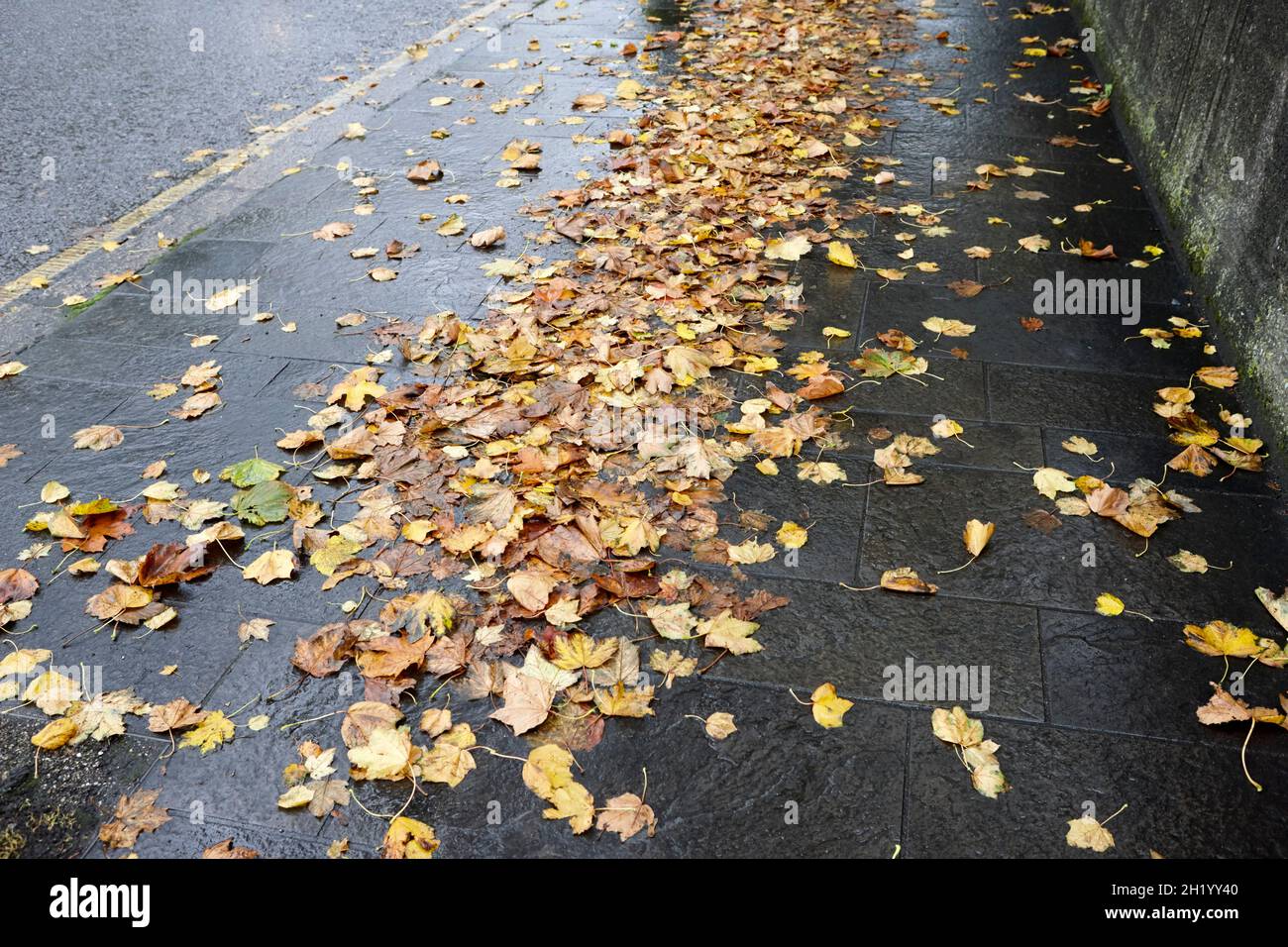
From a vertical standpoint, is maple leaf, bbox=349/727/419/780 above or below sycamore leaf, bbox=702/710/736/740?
below

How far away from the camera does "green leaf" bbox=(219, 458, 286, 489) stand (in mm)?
3426

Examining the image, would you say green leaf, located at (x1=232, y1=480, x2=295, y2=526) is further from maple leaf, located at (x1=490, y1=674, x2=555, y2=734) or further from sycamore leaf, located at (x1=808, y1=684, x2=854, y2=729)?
sycamore leaf, located at (x1=808, y1=684, x2=854, y2=729)

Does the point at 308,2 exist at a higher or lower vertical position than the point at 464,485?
higher

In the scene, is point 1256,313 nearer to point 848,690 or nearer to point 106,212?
point 848,690

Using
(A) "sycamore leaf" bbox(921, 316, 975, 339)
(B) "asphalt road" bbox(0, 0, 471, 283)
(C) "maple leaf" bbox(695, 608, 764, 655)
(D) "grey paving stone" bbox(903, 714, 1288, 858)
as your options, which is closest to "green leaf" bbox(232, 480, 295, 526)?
(C) "maple leaf" bbox(695, 608, 764, 655)

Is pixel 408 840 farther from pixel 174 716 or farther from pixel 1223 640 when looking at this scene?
A: pixel 1223 640

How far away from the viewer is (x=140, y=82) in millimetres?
7121

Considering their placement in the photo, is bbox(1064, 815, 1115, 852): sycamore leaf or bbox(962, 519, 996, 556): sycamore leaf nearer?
bbox(1064, 815, 1115, 852): sycamore leaf

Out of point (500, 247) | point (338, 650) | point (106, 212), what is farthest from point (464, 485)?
point (106, 212)

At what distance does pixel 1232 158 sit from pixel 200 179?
5.30 meters

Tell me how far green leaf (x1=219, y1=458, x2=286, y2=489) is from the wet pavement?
0.06 m

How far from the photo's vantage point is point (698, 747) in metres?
2.53

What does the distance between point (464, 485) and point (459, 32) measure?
6207mm

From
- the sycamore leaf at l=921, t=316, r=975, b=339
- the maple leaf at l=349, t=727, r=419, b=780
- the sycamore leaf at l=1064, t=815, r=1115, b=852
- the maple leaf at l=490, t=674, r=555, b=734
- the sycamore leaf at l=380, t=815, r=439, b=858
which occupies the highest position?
the sycamore leaf at l=921, t=316, r=975, b=339
